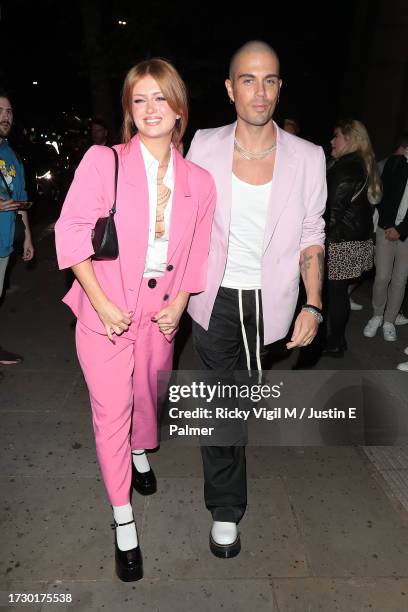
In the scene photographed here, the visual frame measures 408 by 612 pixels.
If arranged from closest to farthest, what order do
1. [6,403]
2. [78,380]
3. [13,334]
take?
[6,403] < [78,380] < [13,334]

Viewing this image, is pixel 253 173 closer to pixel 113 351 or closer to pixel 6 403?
pixel 113 351

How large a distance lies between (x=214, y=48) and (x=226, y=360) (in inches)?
1093

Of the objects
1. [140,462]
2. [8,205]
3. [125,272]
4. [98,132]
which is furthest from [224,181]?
[98,132]

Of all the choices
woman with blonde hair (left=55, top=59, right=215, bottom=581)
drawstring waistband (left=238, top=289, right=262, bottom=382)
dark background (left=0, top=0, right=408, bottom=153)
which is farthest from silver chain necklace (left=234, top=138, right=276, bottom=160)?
dark background (left=0, top=0, right=408, bottom=153)

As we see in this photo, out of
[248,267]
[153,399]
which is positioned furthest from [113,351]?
[248,267]

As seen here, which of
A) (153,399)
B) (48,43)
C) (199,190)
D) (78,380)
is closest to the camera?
(199,190)

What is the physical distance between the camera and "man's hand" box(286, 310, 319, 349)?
2422 mm

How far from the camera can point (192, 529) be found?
276 centimetres

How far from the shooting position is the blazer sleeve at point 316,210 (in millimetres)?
2492

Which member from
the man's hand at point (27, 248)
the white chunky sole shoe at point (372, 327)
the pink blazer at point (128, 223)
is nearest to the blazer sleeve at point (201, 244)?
the pink blazer at point (128, 223)

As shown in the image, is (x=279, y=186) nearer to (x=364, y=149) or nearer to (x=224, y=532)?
(x=224, y=532)

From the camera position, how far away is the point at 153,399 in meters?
2.73

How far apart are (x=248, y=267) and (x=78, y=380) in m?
2.30

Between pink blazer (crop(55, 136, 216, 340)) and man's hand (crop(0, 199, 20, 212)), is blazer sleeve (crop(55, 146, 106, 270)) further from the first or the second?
man's hand (crop(0, 199, 20, 212))
